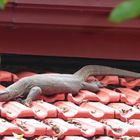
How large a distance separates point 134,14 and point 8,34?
4264mm

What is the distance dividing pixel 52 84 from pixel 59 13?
0.65 metres

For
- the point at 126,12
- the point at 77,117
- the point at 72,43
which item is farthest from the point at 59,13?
the point at 126,12

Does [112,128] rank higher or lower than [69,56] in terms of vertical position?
lower

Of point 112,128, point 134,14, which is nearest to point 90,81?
point 112,128

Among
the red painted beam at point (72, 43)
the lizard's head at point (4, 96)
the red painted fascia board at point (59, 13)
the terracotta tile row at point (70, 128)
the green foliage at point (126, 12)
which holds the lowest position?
the terracotta tile row at point (70, 128)

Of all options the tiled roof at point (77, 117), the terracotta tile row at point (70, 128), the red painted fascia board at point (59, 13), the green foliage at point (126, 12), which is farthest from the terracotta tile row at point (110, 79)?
the green foliage at point (126, 12)

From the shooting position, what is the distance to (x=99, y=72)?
4723mm

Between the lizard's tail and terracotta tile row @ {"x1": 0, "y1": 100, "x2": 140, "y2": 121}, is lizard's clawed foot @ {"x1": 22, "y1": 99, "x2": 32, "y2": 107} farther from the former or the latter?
the lizard's tail

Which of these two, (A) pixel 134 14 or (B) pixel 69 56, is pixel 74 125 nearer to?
(B) pixel 69 56

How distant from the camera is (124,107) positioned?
372cm

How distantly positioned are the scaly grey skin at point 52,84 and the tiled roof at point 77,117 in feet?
0.27

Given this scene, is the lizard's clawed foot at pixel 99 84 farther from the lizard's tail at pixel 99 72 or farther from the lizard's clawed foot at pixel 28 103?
the lizard's clawed foot at pixel 28 103

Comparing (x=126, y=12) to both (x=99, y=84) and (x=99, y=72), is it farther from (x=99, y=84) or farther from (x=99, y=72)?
(x=99, y=72)

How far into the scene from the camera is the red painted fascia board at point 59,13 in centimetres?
422
